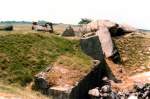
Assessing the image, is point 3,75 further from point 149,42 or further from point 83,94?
point 149,42

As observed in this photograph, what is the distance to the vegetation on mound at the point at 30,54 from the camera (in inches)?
1914

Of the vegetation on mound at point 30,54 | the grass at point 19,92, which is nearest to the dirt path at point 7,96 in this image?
the grass at point 19,92

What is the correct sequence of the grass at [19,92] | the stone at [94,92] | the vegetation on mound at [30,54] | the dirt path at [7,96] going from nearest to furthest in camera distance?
the dirt path at [7,96] < the grass at [19,92] < the stone at [94,92] < the vegetation on mound at [30,54]

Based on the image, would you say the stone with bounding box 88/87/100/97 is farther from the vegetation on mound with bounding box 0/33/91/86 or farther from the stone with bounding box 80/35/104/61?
the stone with bounding box 80/35/104/61

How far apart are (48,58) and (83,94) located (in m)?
6.73

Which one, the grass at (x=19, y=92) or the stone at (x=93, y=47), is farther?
the stone at (x=93, y=47)

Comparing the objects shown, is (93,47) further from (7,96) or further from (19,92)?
(7,96)

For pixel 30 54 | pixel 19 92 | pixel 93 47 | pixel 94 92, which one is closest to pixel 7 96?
pixel 19 92

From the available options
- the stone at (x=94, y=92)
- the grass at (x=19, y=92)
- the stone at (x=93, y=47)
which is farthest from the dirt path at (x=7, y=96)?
the stone at (x=93, y=47)

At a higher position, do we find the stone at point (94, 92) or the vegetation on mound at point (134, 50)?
the vegetation on mound at point (134, 50)

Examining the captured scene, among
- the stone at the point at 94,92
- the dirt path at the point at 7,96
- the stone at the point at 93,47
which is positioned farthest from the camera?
the stone at the point at 93,47

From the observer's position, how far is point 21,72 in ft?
160

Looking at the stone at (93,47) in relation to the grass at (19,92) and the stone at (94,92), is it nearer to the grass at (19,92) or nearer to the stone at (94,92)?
the stone at (94,92)

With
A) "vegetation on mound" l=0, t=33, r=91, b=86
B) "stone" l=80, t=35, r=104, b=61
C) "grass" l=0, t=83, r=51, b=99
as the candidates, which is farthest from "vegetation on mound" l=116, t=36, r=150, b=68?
"grass" l=0, t=83, r=51, b=99
